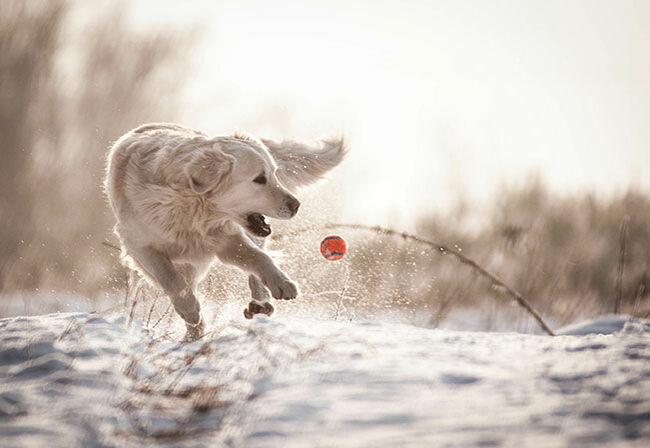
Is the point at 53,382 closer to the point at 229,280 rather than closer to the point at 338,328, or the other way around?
the point at 338,328

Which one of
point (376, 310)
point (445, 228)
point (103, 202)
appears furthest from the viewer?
point (103, 202)

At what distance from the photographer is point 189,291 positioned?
3.82 meters

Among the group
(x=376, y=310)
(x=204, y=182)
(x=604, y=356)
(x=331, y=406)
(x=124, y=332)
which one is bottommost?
(x=376, y=310)

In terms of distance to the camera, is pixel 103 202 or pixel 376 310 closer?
pixel 376 310

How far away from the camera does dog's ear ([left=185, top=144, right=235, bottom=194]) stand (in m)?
3.82

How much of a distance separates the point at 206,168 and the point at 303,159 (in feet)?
4.65

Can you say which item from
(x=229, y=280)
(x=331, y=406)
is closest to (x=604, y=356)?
(x=331, y=406)

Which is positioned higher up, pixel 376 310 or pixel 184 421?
pixel 184 421

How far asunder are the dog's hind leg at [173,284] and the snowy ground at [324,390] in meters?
0.89

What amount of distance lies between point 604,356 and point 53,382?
6.55ft

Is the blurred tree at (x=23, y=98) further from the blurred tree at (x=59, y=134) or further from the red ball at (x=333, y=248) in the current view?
the red ball at (x=333, y=248)

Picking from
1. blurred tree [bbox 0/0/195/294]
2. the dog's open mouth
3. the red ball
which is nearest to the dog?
the dog's open mouth

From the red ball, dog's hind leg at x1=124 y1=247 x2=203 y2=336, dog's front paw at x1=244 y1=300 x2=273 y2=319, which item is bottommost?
dog's front paw at x1=244 y1=300 x2=273 y2=319

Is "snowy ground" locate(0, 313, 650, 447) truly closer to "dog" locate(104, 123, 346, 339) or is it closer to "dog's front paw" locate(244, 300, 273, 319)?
"dog" locate(104, 123, 346, 339)
